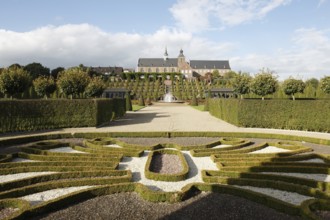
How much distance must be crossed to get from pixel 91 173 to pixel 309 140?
1190cm

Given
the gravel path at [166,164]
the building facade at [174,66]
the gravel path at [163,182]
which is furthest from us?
the building facade at [174,66]

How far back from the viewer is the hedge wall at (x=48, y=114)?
18.0m

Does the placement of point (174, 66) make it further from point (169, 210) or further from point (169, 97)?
point (169, 210)

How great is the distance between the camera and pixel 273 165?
961 centimetres

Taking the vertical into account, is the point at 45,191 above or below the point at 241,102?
below

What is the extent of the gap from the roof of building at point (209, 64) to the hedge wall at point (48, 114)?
13011cm

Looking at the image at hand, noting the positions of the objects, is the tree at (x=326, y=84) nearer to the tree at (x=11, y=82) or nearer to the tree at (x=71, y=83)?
the tree at (x=71, y=83)

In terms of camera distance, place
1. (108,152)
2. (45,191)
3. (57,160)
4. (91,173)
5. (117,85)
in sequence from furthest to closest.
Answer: (117,85), (108,152), (57,160), (91,173), (45,191)

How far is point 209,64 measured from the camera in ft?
491

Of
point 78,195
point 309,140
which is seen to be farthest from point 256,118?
point 78,195

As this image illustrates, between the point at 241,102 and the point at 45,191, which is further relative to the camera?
the point at 241,102

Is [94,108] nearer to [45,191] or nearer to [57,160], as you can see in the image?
[57,160]

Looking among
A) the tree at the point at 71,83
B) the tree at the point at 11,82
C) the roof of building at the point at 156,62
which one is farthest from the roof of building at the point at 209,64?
the tree at the point at 11,82

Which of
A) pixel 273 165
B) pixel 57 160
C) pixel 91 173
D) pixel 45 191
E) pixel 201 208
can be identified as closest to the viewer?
pixel 201 208
